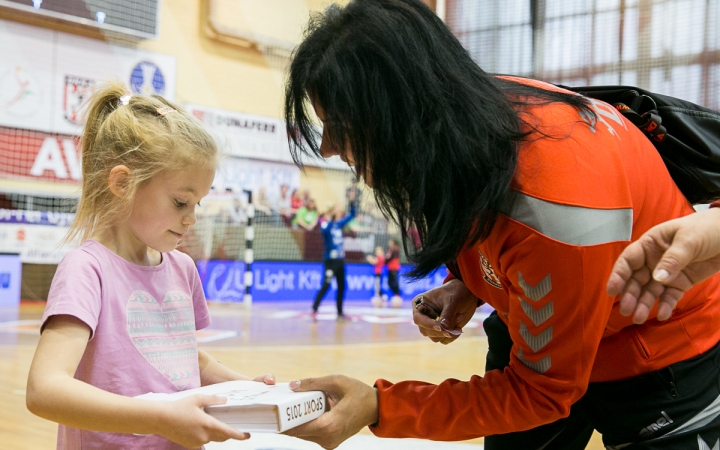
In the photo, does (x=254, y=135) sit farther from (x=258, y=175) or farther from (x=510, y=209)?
(x=510, y=209)

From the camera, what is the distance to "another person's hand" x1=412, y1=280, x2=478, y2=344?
144 centimetres

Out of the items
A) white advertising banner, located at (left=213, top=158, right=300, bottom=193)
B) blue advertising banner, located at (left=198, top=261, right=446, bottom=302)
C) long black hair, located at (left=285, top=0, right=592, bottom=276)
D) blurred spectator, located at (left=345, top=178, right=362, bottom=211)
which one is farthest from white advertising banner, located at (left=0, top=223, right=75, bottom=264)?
long black hair, located at (left=285, top=0, right=592, bottom=276)

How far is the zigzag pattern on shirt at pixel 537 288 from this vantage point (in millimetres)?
1004

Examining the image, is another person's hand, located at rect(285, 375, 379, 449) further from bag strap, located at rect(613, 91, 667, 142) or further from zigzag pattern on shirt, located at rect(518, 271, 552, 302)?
bag strap, located at rect(613, 91, 667, 142)

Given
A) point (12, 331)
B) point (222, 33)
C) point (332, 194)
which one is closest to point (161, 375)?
point (12, 331)

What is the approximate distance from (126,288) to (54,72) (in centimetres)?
736

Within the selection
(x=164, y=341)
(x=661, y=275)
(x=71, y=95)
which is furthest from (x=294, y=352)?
(x=71, y=95)

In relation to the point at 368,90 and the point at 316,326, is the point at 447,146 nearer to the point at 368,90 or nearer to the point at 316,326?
the point at 368,90

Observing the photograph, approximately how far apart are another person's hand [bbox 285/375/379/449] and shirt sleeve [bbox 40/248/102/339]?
34 cm

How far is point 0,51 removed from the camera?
7305 mm

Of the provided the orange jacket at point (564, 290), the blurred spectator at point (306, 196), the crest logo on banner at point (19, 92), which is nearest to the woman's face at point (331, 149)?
the orange jacket at point (564, 290)

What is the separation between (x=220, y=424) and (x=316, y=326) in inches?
231

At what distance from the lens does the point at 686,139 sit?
118 cm

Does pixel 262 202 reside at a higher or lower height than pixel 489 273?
higher
